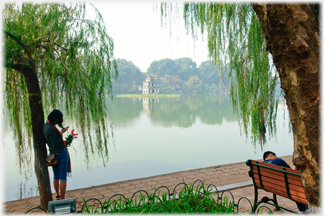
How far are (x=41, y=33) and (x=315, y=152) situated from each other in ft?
11.1

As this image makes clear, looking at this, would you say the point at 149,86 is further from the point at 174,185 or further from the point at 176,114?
the point at 174,185

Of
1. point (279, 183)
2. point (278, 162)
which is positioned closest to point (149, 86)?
point (278, 162)

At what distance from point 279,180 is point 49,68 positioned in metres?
3.04

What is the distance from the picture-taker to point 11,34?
3.25 metres

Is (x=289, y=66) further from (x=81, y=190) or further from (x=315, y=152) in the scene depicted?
(x=81, y=190)

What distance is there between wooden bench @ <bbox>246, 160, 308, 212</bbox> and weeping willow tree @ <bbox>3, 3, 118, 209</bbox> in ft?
7.67

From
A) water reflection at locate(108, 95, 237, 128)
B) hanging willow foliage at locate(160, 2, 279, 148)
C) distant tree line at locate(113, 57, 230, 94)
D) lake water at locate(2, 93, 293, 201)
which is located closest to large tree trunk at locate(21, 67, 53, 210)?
lake water at locate(2, 93, 293, 201)

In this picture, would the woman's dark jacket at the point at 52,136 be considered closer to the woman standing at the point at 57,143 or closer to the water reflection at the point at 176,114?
the woman standing at the point at 57,143

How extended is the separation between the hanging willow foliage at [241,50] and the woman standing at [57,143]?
2125 millimetres

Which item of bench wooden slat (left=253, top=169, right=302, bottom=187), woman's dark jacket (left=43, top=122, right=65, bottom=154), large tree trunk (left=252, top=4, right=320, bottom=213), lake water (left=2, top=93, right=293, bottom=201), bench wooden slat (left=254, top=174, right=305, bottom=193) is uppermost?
large tree trunk (left=252, top=4, right=320, bottom=213)

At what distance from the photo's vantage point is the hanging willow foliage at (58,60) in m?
3.50

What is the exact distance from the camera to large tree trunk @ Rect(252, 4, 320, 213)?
1.63 meters

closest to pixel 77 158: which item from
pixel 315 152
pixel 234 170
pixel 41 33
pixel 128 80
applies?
pixel 234 170

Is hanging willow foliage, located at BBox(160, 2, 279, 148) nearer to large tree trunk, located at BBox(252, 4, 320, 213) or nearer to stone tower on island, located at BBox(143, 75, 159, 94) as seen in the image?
large tree trunk, located at BBox(252, 4, 320, 213)
